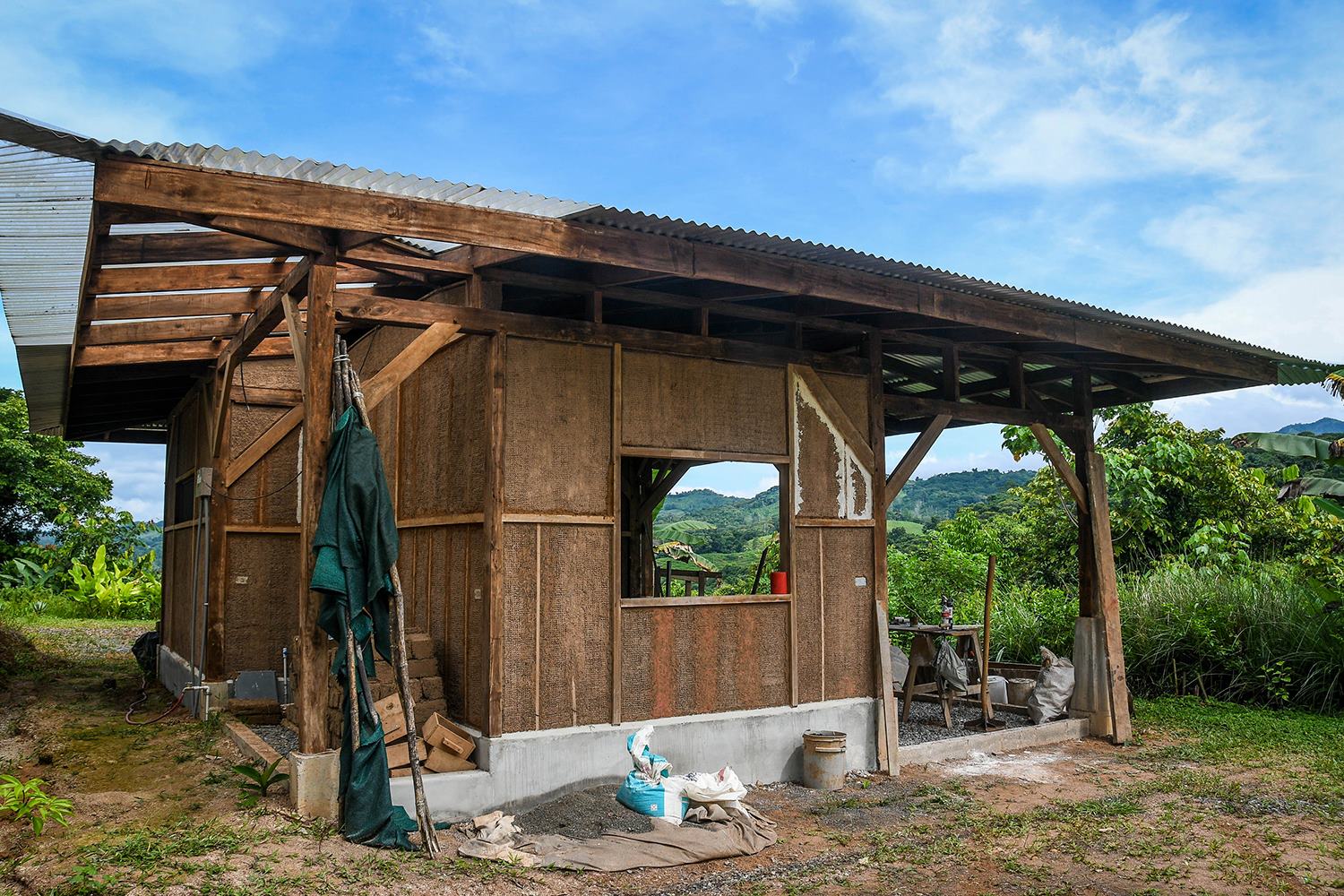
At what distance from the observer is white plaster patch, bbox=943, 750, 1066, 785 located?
7.55 metres

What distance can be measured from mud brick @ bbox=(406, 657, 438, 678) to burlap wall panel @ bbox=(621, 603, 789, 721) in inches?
51.2

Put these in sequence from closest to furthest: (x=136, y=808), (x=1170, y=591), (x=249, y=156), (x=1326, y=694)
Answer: (x=249, y=156)
(x=136, y=808)
(x=1326, y=694)
(x=1170, y=591)

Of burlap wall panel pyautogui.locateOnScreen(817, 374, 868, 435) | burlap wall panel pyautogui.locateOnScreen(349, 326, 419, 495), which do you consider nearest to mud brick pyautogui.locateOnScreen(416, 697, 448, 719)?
burlap wall panel pyautogui.locateOnScreen(349, 326, 419, 495)

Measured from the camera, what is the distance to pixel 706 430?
281 inches

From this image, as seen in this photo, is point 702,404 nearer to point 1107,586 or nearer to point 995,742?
point 995,742

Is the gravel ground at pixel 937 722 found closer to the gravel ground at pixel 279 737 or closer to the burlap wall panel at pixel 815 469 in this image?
the burlap wall panel at pixel 815 469

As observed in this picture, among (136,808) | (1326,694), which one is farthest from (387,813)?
(1326,694)

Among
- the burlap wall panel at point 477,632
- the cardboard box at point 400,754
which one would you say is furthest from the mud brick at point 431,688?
the cardboard box at point 400,754

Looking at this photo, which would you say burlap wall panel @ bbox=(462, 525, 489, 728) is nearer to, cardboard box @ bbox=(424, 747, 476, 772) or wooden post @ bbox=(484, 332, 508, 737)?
wooden post @ bbox=(484, 332, 508, 737)

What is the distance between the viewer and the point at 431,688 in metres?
6.52

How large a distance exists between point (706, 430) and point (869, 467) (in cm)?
162

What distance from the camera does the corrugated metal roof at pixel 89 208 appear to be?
167 inches

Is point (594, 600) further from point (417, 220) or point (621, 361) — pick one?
point (417, 220)

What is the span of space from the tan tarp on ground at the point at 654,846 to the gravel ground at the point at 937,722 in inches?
107
